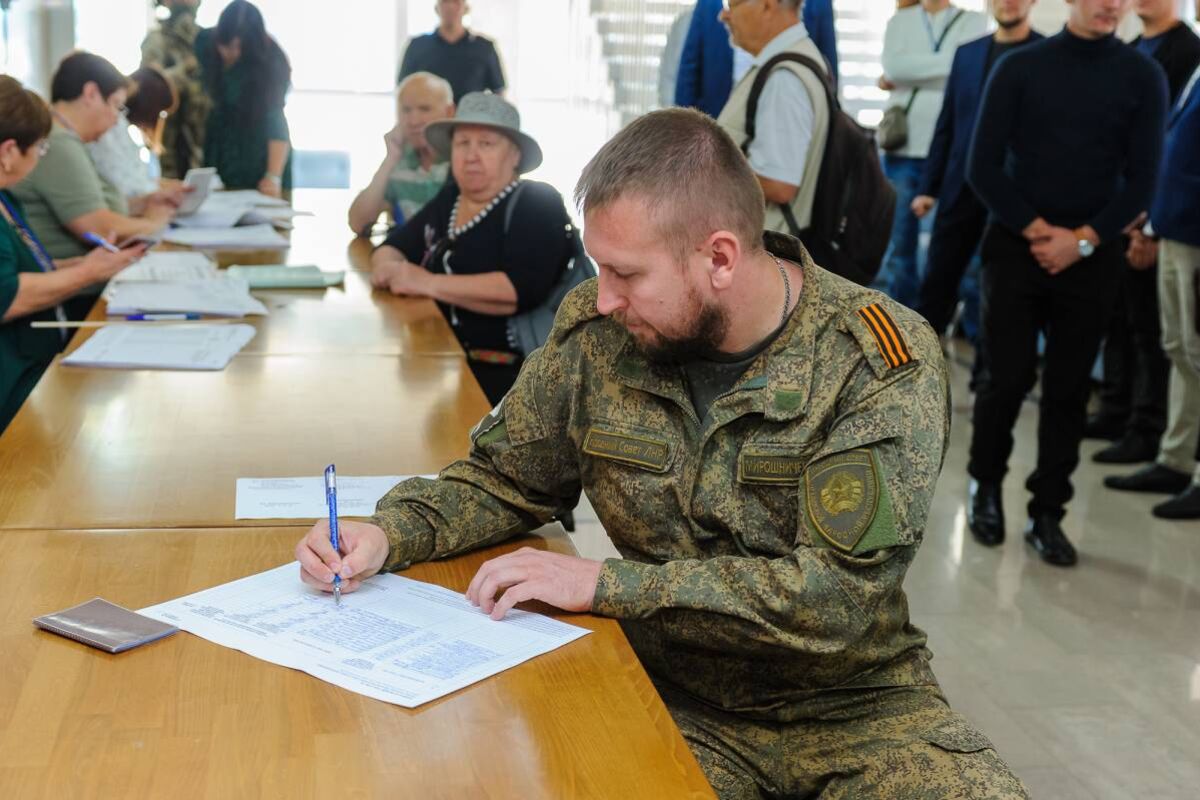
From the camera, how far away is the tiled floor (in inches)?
105

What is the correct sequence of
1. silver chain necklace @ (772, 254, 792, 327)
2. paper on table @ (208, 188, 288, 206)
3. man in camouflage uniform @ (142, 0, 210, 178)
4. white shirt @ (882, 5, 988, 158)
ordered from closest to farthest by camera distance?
silver chain necklace @ (772, 254, 792, 327), paper on table @ (208, 188, 288, 206), white shirt @ (882, 5, 988, 158), man in camouflage uniform @ (142, 0, 210, 178)

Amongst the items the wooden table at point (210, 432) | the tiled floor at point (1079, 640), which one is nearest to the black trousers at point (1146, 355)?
the tiled floor at point (1079, 640)

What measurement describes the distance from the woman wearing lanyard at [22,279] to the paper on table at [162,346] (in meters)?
0.28

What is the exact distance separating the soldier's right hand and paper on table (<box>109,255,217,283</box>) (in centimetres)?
200

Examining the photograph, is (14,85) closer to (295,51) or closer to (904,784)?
(904,784)

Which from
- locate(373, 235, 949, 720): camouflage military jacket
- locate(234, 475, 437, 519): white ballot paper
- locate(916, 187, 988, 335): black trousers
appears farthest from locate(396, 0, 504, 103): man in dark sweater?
locate(373, 235, 949, 720): camouflage military jacket

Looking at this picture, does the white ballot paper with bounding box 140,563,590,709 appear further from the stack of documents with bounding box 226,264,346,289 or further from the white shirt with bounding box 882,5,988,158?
the white shirt with bounding box 882,5,988,158

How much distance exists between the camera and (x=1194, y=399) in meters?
4.30

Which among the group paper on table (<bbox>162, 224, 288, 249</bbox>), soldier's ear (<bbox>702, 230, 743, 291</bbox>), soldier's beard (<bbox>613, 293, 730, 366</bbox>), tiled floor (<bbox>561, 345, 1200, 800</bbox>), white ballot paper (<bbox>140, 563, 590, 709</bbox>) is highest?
soldier's ear (<bbox>702, 230, 743, 291</bbox>)

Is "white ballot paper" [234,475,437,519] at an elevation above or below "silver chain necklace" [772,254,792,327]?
below

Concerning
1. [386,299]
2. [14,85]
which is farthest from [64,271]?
[386,299]

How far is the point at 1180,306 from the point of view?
4.19 meters

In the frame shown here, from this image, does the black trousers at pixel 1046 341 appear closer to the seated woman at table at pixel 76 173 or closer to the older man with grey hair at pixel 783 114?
the older man with grey hair at pixel 783 114

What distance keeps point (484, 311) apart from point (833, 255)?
0.89m
